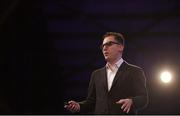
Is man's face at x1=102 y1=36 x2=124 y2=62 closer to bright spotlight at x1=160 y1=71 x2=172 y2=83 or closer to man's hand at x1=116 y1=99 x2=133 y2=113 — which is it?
man's hand at x1=116 y1=99 x2=133 y2=113

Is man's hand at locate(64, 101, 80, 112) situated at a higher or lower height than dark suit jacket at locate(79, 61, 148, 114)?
lower

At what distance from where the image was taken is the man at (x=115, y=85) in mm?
2166

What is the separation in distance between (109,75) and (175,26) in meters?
3.89

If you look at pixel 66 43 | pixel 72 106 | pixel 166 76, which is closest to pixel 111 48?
pixel 72 106

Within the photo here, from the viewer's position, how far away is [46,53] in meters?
5.91

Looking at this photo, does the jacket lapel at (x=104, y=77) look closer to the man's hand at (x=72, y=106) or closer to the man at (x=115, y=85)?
the man at (x=115, y=85)

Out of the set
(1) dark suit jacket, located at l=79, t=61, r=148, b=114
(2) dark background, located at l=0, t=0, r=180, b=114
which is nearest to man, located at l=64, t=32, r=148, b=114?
(1) dark suit jacket, located at l=79, t=61, r=148, b=114

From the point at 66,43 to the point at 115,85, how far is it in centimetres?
416

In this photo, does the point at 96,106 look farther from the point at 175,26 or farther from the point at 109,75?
the point at 175,26

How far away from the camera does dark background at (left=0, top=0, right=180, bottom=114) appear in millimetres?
4977

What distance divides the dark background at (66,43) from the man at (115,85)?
2425 mm

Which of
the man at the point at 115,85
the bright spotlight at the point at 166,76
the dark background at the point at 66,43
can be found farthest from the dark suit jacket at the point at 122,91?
the bright spotlight at the point at 166,76

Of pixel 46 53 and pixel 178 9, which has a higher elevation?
pixel 178 9

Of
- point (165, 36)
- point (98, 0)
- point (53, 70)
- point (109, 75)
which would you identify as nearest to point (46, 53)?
point (53, 70)
